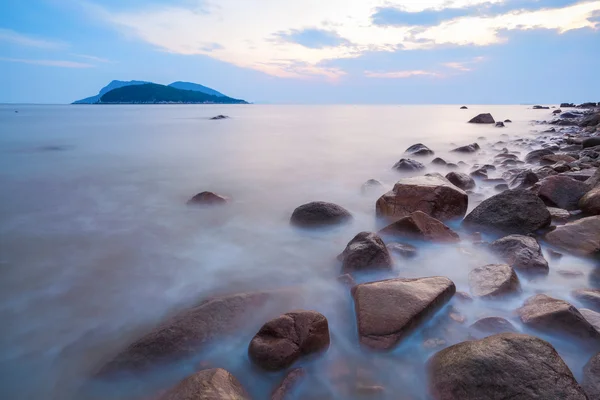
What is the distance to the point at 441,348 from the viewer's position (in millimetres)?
2625

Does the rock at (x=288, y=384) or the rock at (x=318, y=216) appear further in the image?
the rock at (x=318, y=216)

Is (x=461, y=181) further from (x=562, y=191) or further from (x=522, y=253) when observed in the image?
(x=522, y=253)

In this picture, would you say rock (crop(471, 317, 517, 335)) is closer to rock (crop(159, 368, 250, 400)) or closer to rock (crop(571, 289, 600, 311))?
rock (crop(571, 289, 600, 311))

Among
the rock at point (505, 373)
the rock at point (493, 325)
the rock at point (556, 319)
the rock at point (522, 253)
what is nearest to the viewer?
the rock at point (505, 373)

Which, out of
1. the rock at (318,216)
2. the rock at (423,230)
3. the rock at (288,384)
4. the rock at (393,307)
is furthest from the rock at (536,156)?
the rock at (288,384)

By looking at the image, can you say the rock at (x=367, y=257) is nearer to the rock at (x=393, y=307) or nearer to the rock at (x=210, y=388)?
the rock at (x=393, y=307)

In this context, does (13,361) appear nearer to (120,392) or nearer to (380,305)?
(120,392)

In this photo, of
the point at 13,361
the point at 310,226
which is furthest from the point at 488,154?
the point at 13,361

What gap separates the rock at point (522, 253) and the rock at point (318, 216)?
2.04 meters

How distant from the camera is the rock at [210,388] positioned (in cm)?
196

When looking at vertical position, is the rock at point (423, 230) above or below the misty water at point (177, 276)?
above

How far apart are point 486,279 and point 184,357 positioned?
2778mm

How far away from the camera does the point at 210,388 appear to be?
199 centimetres

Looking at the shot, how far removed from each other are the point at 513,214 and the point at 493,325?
2245 mm
